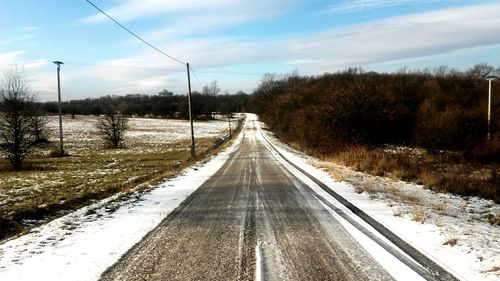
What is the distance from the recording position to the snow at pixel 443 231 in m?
5.52

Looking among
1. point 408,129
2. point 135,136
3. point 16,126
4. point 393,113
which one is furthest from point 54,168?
point 135,136

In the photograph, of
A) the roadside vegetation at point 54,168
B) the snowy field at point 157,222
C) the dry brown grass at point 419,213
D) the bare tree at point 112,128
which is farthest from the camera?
the bare tree at point 112,128

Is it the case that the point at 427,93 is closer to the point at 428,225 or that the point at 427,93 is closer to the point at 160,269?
the point at 428,225

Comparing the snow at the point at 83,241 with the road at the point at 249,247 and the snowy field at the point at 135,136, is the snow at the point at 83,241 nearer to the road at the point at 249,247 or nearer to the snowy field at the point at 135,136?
the road at the point at 249,247

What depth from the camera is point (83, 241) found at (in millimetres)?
7340

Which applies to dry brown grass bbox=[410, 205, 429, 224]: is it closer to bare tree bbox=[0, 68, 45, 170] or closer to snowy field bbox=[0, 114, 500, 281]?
snowy field bbox=[0, 114, 500, 281]

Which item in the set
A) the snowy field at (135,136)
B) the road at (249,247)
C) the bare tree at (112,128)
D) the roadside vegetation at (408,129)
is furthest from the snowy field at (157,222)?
the bare tree at (112,128)

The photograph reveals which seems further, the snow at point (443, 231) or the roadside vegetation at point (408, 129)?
the roadside vegetation at point (408, 129)

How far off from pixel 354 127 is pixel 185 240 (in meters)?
26.9

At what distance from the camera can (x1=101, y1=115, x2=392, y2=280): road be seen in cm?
550

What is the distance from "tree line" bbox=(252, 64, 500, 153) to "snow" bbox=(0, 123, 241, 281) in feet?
75.5

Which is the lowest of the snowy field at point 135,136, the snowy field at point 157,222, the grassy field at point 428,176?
the snowy field at point 135,136

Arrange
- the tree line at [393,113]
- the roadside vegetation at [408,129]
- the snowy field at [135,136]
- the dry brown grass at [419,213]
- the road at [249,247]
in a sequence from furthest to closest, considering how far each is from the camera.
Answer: the snowy field at [135,136], the tree line at [393,113], the roadside vegetation at [408,129], the dry brown grass at [419,213], the road at [249,247]

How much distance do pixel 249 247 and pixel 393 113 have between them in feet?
99.4
